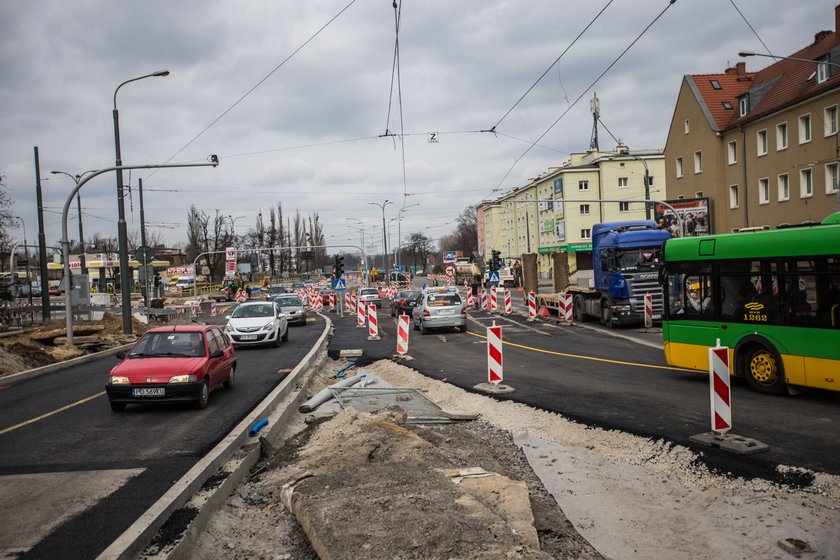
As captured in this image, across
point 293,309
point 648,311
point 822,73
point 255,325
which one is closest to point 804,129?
point 822,73

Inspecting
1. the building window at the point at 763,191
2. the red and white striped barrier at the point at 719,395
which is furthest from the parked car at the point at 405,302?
the red and white striped barrier at the point at 719,395

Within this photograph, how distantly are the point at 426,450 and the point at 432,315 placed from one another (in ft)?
64.3

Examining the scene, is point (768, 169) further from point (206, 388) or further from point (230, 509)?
point (230, 509)

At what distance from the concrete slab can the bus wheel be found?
944cm

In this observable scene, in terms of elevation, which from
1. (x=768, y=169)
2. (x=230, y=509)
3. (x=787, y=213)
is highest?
(x=768, y=169)

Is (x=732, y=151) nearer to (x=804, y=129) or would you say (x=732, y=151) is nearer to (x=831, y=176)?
(x=804, y=129)

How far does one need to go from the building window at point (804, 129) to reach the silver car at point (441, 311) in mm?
22552

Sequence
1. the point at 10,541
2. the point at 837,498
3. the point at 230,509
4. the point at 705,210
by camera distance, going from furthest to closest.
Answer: the point at 705,210 → the point at 230,509 → the point at 837,498 → the point at 10,541

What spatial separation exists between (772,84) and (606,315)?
24.9m

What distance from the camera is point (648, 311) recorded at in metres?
26.2

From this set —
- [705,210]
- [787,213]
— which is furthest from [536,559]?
[705,210]

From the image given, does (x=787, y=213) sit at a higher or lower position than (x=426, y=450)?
higher

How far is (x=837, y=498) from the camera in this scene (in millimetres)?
6090

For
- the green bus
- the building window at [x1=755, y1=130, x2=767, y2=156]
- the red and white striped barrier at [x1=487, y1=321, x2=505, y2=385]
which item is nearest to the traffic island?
the red and white striped barrier at [x1=487, y1=321, x2=505, y2=385]
